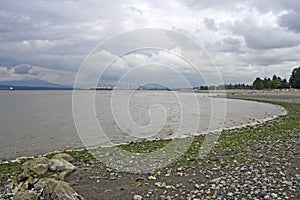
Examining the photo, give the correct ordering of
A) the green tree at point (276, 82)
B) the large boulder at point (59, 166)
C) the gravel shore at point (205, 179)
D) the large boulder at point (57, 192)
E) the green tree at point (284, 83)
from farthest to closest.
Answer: the green tree at point (276, 82) < the green tree at point (284, 83) < the large boulder at point (59, 166) < the gravel shore at point (205, 179) < the large boulder at point (57, 192)

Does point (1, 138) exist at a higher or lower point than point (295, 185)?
lower

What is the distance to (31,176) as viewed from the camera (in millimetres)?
Answer: 7355

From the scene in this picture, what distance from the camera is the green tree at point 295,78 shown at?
325 ft

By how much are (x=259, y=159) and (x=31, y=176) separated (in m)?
7.24

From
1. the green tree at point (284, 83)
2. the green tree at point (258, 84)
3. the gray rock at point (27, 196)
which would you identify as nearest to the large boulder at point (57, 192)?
the gray rock at point (27, 196)

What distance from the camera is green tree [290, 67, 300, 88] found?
98.9 m

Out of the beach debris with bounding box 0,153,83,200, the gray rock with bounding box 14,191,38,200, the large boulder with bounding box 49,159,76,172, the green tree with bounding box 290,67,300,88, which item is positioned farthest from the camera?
the green tree with bounding box 290,67,300,88

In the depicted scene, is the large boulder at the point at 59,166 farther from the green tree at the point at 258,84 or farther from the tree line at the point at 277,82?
the green tree at the point at 258,84

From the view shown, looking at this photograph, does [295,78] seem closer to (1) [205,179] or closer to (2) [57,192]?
(1) [205,179]

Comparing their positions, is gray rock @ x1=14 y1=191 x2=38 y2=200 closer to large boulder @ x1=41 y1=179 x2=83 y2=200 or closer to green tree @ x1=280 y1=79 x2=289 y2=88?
large boulder @ x1=41 y1=179 x2=83 y2=200

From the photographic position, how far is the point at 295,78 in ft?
331

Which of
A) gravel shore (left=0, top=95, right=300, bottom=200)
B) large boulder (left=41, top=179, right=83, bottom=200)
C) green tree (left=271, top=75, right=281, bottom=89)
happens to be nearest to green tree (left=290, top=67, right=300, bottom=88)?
green tree (left=271, top=75, right=281, bottom=89)

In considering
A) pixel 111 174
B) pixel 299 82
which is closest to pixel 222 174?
pixel 111 174

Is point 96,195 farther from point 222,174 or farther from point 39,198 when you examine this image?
point 222,174
